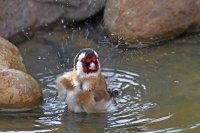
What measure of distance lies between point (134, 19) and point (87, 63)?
2070mm

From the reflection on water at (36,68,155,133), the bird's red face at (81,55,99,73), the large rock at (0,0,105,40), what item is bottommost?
the reflection on water at (36,68,155,133)

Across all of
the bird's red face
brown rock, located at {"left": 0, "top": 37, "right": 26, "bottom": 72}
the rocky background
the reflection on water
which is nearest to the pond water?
the reflection on water

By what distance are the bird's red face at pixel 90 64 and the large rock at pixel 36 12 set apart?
7.22 feet

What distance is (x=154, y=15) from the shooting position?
742 centimetres

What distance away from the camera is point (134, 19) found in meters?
7.46

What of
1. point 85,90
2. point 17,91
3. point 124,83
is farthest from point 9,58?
point 124,83

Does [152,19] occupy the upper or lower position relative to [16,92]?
upper

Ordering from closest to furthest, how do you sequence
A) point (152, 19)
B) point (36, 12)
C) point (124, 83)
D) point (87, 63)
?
point (87, 63)
point (124, 83)
point (152, 19)
point (36, 12)

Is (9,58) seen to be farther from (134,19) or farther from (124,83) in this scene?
(134,19)

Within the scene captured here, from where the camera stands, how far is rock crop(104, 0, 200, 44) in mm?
7406

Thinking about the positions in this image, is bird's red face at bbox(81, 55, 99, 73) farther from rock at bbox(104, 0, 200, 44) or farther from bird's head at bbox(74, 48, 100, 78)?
rock at bbox(104, 0, 200, 44)

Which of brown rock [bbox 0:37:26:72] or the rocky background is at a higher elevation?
the rocky background

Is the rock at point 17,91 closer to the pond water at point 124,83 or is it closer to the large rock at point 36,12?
the pond water at point 124,83

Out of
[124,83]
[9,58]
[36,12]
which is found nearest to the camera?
[9,58]
